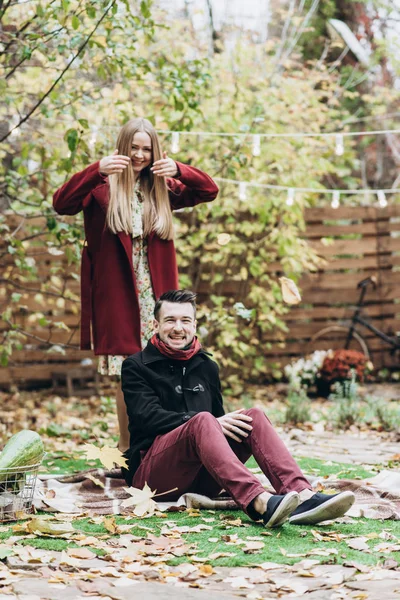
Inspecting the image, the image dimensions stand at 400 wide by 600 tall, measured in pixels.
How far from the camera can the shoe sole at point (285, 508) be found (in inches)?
99.2

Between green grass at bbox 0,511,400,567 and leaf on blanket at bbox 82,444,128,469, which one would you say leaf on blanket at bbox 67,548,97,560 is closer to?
green grass at bbox 0,511,400,567

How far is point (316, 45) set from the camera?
11.3m

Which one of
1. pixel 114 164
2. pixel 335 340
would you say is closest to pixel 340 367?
pixel 335 340

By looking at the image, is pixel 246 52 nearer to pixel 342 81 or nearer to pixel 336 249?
pixel 336 249

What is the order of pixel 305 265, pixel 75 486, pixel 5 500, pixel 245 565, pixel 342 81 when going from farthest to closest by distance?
pixel 342 81 < pixel 305 265 < pixel 75 486 < pixel 5 500 < pixel 245 565

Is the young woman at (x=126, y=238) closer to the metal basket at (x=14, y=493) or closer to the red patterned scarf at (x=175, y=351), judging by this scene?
the red patterned scarf at (x=175, y=351)

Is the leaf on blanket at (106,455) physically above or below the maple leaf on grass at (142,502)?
above

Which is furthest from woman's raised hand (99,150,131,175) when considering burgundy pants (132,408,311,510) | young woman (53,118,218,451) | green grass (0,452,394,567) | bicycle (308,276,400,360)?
bicycle (308,276,400,360)

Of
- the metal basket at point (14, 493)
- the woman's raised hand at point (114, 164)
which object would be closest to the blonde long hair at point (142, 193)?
the woman's raised hand at point (114, 164)

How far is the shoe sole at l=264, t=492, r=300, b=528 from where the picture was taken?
8.27 feet

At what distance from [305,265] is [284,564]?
5169mm

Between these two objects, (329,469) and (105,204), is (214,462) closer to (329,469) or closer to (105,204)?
(329,469)

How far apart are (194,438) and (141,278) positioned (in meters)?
1.18

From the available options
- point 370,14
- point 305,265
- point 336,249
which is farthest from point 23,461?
point 370,14
